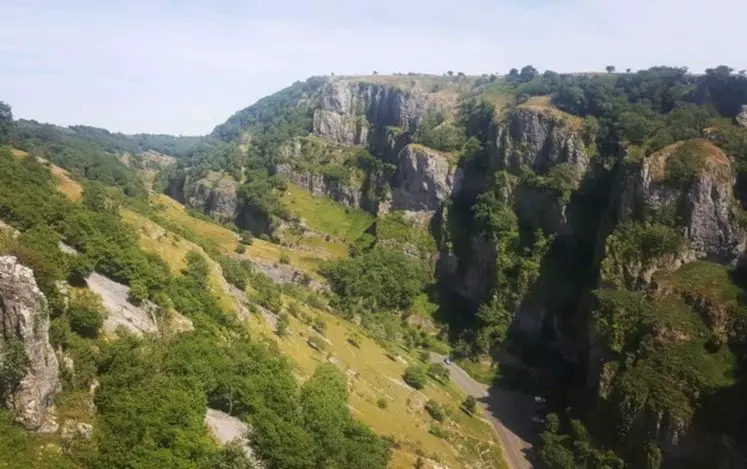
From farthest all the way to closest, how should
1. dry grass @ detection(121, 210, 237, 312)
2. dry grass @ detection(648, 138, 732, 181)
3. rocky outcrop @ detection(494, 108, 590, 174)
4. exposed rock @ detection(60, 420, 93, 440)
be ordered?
rocky outcrop @ detection(494, 108, 590, 174) → dry grass @ detection(648, 138, 732, 181) → dry grass @ detection(121, 210, 237, 312) → exposed rock @ detection(60, 420, 93, 440)

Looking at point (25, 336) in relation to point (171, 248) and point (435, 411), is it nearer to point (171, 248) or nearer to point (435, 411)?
point (171, 248)

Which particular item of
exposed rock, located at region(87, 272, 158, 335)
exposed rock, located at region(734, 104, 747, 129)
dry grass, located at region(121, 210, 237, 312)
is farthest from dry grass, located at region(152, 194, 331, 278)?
exposed rock, located at region(734, 104, 747, 129)

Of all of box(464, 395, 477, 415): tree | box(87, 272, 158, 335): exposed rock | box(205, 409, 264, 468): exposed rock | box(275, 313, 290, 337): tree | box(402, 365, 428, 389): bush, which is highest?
box(87, 272, 158, 335): exposed rock

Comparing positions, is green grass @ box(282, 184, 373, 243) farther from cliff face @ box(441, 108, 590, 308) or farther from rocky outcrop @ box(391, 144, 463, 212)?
cliff face @ box(441, 108, 590, 308)

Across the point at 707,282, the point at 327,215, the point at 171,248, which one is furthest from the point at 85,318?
the point at 327,215

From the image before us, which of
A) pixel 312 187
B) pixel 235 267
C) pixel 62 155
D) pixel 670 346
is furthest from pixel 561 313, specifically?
pixel 62 155

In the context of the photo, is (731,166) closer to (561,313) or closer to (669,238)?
(669,238)
